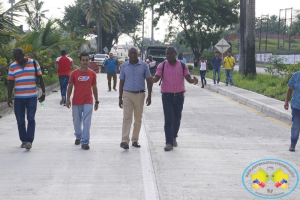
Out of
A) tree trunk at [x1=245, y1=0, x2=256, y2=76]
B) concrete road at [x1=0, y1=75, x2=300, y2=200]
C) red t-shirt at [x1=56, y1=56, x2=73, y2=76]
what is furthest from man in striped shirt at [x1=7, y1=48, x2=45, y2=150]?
tree trunk at [x1=245, y1=0, x2=256, y2=76]

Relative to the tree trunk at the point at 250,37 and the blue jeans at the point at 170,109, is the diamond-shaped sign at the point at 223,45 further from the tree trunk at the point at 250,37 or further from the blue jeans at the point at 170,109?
the blue jeans at the point at 170,109

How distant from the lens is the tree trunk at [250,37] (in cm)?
2780

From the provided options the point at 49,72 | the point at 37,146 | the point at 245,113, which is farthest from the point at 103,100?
the point at 37,146

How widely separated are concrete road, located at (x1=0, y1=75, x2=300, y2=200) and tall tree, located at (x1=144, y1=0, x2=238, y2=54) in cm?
3752

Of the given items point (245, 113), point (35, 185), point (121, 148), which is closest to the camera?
point (35, 185)

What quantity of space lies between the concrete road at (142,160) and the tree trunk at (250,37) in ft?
48.2

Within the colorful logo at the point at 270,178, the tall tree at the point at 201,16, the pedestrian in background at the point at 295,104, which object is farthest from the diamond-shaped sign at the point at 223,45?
the colorful logo at the point at 270,178

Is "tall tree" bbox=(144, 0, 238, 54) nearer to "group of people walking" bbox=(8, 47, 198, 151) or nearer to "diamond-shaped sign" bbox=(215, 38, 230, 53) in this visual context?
"diamond-shaped sign" bbox=(215, 38, 230, 53)

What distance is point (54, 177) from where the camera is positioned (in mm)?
7391

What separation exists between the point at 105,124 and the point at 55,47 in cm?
1469

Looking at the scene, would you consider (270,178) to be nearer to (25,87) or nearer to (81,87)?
(81,87)

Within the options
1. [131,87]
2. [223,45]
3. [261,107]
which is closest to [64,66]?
[261,107]

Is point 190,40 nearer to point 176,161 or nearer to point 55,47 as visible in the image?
point 55,47

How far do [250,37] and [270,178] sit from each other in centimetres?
2193
